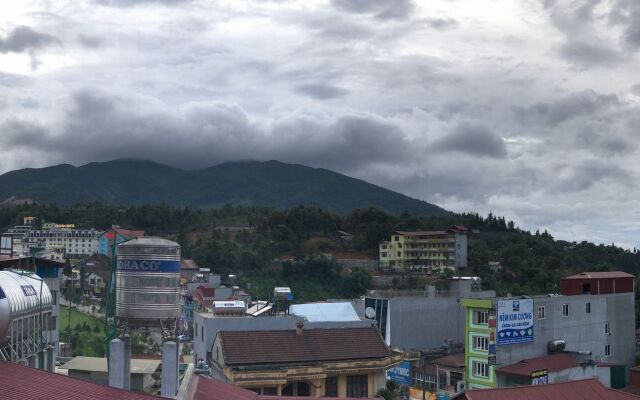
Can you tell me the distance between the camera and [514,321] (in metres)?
47.2

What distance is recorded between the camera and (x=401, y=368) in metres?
49.3

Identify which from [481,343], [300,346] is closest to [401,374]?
[481,343]

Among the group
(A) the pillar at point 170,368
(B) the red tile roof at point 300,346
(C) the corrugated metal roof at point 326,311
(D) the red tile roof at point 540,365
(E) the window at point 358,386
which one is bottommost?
(D) the red tile roof at point 540,365

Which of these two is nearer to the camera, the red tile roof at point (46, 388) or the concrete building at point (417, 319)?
the red tile roof at point (46, 388)

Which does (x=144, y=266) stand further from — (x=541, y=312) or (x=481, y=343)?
(x=541, y=312)

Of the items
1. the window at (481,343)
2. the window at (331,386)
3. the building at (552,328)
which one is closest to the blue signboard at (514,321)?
the building at (552,328)

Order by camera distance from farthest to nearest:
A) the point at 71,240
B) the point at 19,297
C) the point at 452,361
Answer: the point at 71,240, the point at 452,361, the point at 19,297

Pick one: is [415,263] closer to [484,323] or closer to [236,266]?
[236,266]

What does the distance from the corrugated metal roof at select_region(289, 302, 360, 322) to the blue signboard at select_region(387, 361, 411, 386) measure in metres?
6.74

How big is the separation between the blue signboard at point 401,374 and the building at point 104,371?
28102 mm

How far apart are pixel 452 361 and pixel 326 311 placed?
1170cm

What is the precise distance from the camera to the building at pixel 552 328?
46.6 m

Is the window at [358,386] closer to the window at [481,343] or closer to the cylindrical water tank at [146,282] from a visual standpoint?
the window at [481,343]

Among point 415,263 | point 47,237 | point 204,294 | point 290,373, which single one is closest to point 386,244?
point 415,263
